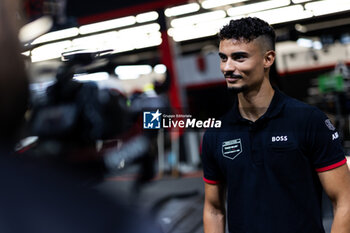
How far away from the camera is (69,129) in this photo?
1.82ft

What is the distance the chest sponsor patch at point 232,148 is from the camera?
122cm

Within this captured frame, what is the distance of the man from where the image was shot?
1.14 meters

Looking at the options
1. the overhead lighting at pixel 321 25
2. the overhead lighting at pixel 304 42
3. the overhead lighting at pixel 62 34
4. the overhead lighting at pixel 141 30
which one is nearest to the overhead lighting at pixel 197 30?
the overhead lighting at pixel 141 30

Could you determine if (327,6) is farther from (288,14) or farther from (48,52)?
(48,52)

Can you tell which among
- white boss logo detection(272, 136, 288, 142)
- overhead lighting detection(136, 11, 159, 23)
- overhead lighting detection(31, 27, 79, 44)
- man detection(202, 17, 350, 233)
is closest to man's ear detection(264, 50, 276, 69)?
man detection(202, 17, 350, 233)

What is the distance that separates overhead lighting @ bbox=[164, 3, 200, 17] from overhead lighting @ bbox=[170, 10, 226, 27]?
0.04m

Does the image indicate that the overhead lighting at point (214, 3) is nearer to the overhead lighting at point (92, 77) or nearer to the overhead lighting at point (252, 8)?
the overhead lighting at point (252, 8)

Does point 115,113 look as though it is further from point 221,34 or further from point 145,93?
point 221,34

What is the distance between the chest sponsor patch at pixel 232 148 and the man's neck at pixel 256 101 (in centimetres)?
9

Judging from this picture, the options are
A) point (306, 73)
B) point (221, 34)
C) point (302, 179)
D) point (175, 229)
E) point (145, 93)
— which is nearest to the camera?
point (145, 93)

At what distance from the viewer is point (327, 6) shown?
235 centimetres

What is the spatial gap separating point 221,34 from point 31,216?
92cm

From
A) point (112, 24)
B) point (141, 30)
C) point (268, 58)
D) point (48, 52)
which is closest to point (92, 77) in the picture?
point (48, 52)

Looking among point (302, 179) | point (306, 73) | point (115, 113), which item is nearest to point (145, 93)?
point (115, 113)
